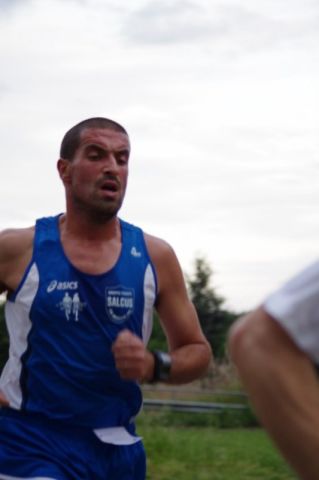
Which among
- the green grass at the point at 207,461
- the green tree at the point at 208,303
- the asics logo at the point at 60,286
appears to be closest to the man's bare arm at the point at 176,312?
the asics logo at the point at 60,286

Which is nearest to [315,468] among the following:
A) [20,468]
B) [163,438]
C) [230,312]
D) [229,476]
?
[20,468]

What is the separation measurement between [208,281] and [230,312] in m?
3.05

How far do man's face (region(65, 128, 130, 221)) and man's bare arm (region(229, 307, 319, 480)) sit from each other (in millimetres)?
3629

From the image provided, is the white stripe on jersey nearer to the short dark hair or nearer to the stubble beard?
the stubble beard

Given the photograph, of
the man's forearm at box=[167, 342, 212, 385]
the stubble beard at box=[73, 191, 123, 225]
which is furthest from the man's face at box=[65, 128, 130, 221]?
the man's forearm at box=[167, 342, 212, 385]

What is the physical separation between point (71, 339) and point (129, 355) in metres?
0.84

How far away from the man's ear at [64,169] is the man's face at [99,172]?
0.04 ft

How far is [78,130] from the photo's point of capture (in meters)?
6.02

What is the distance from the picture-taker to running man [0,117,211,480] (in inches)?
217

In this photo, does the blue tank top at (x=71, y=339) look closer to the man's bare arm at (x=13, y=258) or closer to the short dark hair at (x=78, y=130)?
the man's bare arm at (x=13, y=258)

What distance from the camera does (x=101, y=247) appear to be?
19.3ft

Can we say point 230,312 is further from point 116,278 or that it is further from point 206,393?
point 116,278

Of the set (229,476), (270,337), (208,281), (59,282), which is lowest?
(229,476)

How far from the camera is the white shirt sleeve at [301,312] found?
7.13ft
